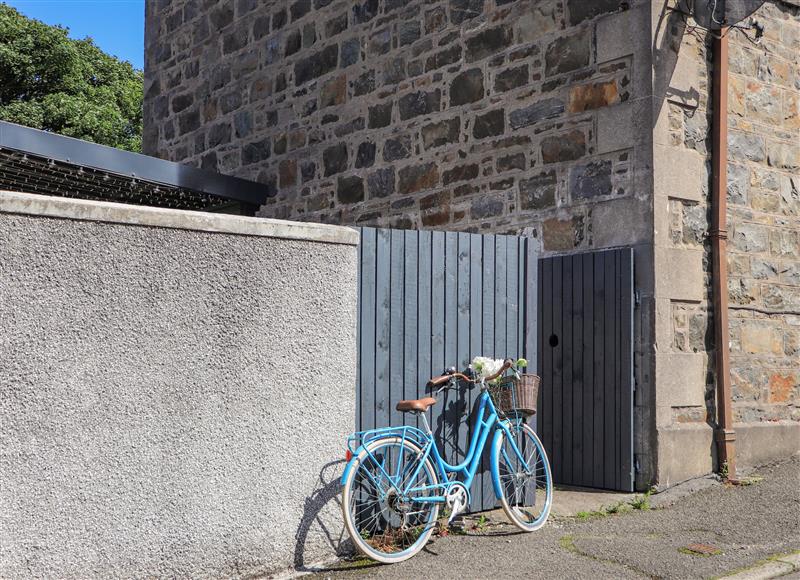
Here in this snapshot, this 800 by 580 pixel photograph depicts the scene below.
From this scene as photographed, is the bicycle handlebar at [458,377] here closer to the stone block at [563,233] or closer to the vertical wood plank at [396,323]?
the vertical wood plank at [396,323]

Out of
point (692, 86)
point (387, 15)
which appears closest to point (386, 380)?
point (692, 86)

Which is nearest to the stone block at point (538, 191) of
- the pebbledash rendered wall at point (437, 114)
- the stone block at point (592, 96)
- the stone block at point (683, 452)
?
the pebbledash rendered wall at point (437, 114)

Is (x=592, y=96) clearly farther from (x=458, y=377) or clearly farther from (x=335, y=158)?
(x=335, y=158)

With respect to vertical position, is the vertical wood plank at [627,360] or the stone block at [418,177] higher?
the stone block at [418,177]

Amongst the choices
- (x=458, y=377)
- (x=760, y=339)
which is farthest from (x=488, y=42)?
(x=458, y=377)

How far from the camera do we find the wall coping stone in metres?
4.07

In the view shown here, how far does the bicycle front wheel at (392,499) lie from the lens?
4977mm

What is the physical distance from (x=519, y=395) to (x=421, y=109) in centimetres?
383

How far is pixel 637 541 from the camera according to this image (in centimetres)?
547

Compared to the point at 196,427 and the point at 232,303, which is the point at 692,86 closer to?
the point at 232,303

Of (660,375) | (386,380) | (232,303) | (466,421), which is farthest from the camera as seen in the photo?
(660,375)

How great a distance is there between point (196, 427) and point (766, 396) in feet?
16.7

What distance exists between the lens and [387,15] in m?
9.10

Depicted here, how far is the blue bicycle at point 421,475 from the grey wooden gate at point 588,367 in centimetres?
114
